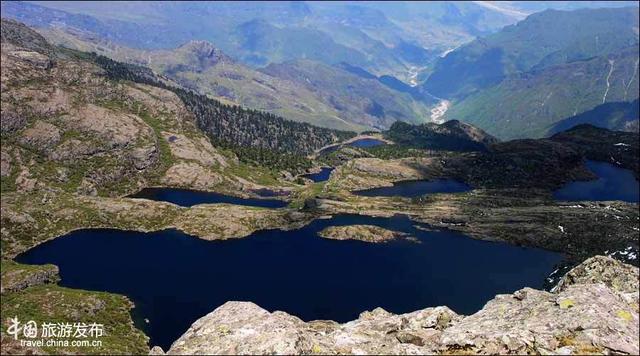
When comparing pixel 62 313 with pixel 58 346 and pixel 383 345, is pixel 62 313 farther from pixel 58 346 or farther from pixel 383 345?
pixel 383 345

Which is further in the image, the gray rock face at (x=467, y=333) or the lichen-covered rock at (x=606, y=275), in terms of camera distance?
the lichen-covered rock at (x=606, y=275)

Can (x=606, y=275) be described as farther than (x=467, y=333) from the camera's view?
Yes

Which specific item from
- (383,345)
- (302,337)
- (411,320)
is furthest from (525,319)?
(302,337)

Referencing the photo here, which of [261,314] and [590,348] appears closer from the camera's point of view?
[590,348]

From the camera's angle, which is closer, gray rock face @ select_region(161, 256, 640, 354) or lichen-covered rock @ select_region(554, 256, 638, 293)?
gray rock face @ select_region(161, 256, 640, 354)

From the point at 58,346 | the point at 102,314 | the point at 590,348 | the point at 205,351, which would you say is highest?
the point at 590,348

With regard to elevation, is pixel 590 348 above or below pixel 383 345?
above

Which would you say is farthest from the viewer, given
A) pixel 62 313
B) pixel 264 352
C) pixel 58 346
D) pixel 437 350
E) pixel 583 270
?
pixel 62 313

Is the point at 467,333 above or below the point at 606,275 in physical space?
above
